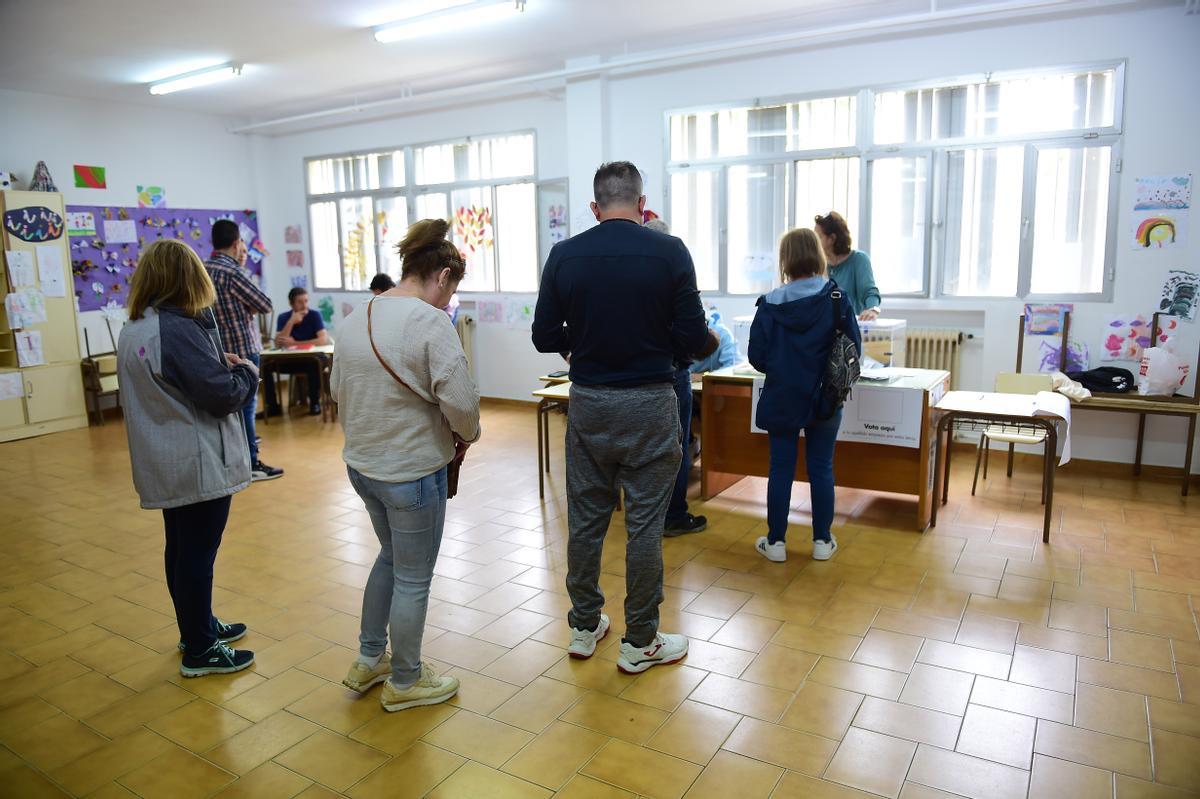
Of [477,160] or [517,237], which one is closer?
[517,237]

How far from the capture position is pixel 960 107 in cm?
575

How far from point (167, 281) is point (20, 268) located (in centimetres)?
590

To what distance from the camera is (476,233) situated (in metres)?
8.44

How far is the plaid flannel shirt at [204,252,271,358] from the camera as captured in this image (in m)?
5.08

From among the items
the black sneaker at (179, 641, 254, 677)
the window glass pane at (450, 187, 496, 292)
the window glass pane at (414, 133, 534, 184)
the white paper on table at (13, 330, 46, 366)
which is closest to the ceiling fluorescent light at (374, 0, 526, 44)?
the window glass pane at (414, 133, 534, 184)

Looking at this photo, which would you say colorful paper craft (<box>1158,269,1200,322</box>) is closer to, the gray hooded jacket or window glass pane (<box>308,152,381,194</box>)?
the gray hooded jacket

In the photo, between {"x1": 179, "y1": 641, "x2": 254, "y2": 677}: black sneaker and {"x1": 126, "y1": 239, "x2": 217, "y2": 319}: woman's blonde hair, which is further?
{"x1": 179, "y1": 641, "x2": 254, "y2": 677}: black sneaker

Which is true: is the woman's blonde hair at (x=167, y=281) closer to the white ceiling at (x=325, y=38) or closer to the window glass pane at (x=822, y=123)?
the white ceiling at (x=325, y=38)

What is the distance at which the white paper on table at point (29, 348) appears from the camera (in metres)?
7.21

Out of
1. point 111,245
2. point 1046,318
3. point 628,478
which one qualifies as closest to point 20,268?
point 111,245

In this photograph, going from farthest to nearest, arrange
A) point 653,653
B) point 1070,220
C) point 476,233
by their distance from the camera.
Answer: point 476,233 < point 1070,220 < point 653,653

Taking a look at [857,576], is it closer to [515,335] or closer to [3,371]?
[515,335]

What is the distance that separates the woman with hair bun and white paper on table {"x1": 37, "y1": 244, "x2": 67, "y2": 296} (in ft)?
21.2

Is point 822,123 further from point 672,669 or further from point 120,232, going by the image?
point 120,232
